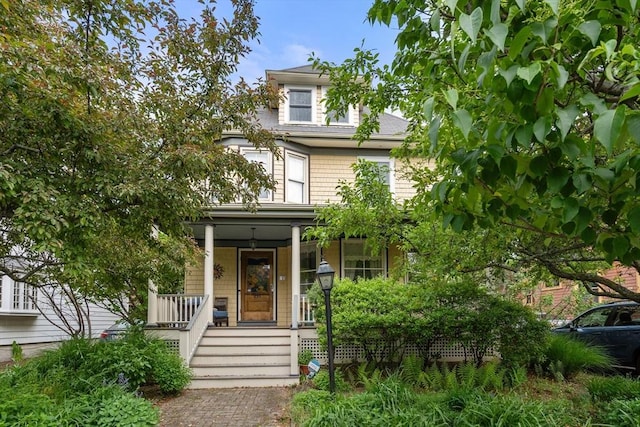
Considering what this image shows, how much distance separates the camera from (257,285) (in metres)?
14.2

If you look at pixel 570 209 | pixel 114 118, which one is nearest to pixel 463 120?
pixel 570 209

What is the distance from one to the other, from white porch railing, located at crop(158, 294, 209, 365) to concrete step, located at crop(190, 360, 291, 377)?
1.56ft

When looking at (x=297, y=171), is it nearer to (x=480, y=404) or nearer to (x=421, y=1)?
(x=480, y=404)

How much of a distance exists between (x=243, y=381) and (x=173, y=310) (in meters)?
2.84

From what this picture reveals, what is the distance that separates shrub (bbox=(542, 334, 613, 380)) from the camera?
882cm

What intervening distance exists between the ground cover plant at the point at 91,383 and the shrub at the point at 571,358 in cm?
715

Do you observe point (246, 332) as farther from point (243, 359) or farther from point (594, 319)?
point (594, 319)

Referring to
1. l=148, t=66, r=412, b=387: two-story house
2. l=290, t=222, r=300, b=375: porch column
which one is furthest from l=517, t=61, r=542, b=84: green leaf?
l=148, t=66, r=412, b=387: two-story house

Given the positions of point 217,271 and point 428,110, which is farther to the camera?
point 217,271

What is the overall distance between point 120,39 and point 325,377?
652cm

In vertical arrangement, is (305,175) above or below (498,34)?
above

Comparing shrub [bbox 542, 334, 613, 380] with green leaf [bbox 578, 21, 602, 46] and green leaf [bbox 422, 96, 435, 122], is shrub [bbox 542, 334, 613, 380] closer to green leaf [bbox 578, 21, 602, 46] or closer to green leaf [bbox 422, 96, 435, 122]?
green leaf [bbox 578, 21, 602, 46]

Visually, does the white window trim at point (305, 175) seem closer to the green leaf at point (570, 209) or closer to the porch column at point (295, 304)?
the porch column at point (295, 304)

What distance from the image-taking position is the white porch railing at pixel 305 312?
422 inches
